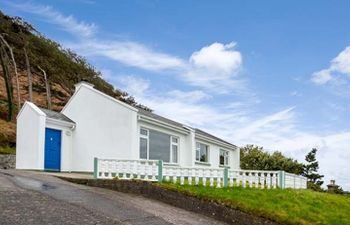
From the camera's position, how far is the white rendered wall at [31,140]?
20797mm

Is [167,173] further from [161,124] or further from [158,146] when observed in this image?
[158,146]

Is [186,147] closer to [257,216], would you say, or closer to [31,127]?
[31,127]

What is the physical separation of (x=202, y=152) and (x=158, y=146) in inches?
233

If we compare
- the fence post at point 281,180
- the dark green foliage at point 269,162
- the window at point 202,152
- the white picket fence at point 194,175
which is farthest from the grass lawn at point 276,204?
the dark green foliage at point 269,162

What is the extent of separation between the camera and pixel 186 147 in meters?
26.2

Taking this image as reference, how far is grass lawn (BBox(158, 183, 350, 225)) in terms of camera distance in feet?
45.5

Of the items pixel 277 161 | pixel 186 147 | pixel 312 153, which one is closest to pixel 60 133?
pixel 186 147

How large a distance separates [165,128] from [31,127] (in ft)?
22.3

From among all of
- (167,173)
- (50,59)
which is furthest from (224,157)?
(50,59)

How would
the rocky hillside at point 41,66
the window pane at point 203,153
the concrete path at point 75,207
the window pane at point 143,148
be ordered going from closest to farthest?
the concrete path at point 75,207, the window pane at point 143,148, the window pane at point 203,153, the rocky hillside at point 41,66

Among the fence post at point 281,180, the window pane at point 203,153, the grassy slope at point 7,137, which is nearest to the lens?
the fence post at point 281,180

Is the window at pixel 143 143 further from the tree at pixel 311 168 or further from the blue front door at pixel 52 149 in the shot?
the tree at pixel 311 168

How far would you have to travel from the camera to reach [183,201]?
14.3 metres

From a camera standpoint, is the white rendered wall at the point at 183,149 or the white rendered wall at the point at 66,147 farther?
the white rendered wall at the point at 183,149
